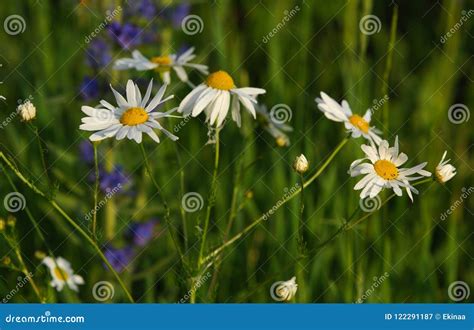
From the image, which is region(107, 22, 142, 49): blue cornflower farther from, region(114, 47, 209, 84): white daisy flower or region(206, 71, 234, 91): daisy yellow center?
region(206, 71, 234, 91): daisy yellow center

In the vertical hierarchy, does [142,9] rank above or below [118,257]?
above

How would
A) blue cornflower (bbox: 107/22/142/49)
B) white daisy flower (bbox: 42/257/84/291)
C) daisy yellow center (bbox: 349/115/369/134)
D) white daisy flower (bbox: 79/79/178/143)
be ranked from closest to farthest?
white daisy flower (bbox: 79/79/178/143), daisy yellow center (bbox: 349/115/369/134), white daisy flower (bbox: 42/257/84/291), blue cornflower (bbox: 107/22/142/49)

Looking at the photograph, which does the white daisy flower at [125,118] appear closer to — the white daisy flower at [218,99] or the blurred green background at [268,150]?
the white daisy flower at [218,99]

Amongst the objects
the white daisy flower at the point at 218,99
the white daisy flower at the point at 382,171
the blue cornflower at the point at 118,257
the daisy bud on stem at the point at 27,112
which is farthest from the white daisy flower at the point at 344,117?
the blue cornflower at the point at 118,257

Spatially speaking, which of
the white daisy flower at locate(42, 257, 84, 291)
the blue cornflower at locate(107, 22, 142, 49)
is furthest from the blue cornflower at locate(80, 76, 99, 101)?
the white daisy flower at locate(42, 257, 84, 291)

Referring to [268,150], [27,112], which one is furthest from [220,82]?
[268,150]

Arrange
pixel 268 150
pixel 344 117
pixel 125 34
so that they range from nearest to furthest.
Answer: pixel 344 117
pixel 125 34
pixel 268 150

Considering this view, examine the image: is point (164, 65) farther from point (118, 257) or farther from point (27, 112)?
point (118, 257)
